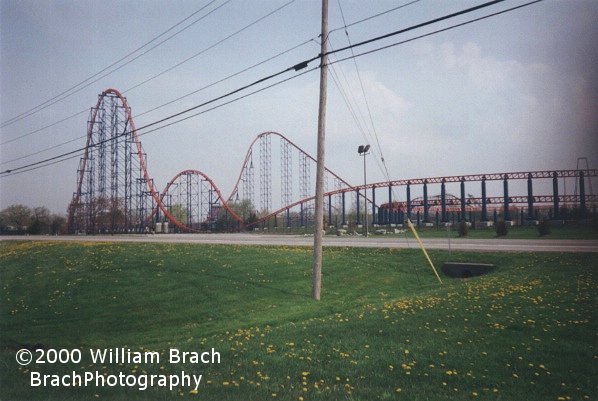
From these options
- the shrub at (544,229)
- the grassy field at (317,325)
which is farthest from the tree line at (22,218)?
the shrub at (544,229)

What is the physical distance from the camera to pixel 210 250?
22578 mm

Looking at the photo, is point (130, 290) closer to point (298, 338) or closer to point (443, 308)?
point (298, 338)

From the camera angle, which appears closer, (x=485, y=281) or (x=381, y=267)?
(x=485, y=281)

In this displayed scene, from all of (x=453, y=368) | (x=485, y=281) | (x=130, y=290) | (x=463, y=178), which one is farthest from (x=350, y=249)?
(x=463, y=178)

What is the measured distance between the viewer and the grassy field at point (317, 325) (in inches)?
238

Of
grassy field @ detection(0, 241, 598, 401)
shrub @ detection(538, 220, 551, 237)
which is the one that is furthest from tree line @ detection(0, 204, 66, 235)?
shrub @ detection(538, 220, 551, 237)

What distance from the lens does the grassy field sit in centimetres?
604

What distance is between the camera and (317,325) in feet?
31.8

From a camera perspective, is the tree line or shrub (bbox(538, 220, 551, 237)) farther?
the tree line

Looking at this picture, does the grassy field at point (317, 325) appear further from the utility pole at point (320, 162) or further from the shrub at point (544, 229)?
the shrub at point (544, 229)

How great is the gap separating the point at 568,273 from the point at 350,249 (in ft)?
35.0

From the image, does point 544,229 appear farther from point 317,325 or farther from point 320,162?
point 317,325

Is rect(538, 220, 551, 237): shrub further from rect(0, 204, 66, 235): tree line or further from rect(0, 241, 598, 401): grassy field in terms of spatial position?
rect(0, 204, 66, 235): tree line

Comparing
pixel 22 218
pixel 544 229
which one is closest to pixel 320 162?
pixel 544 229
